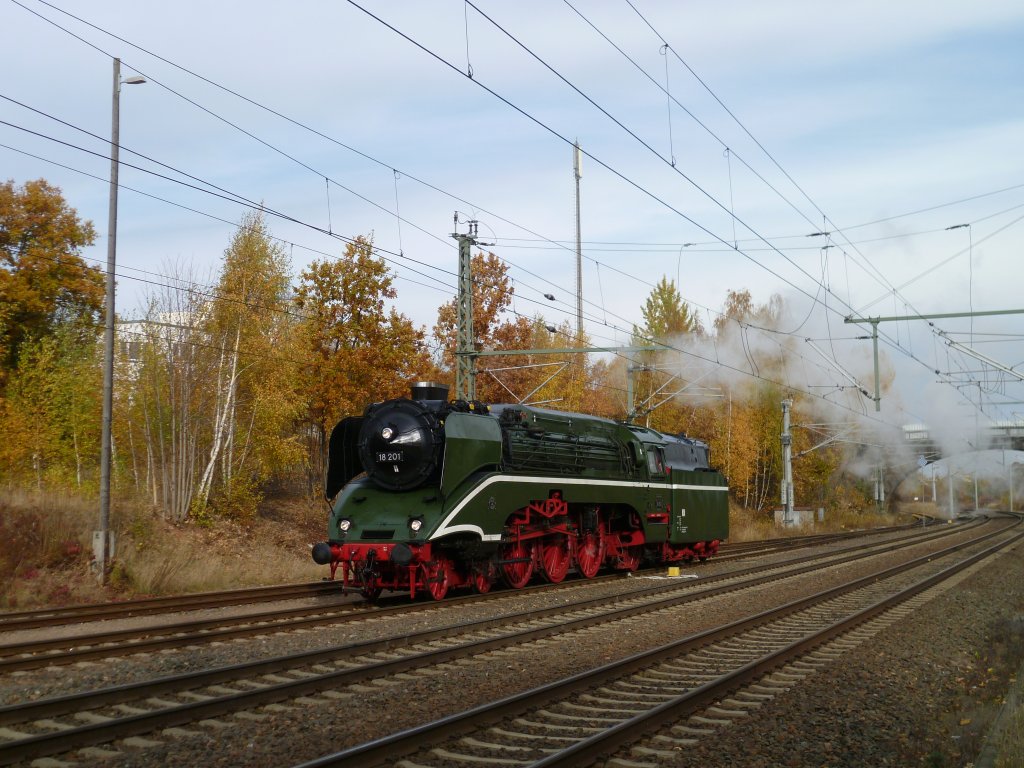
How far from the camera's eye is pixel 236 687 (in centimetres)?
863

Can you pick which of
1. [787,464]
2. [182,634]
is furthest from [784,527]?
[182,634]

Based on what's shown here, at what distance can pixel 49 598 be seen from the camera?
15.8 metres

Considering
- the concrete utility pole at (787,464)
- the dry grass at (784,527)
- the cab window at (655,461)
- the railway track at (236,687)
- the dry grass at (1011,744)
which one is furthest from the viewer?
the concrete utility pole at (787,464)

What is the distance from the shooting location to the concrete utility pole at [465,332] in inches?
970

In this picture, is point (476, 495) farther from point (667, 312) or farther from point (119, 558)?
point (667, 312)

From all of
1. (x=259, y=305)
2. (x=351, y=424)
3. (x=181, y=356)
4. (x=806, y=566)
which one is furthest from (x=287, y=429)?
(x=806, y=566)

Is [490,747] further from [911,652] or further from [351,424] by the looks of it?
[351,424]

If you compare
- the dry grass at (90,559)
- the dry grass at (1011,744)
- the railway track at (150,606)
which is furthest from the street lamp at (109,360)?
the dry grass at (1011,744)

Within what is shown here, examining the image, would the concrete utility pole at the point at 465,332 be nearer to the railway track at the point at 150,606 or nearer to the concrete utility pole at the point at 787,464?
the railway track at the point at 150,606

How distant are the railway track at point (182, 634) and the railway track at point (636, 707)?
15.8ft

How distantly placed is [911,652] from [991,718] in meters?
3.53

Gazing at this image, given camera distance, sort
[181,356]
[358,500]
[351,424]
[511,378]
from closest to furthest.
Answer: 1. [358,500]
2. [351,424]
3. [181,356]
4. [511,378]

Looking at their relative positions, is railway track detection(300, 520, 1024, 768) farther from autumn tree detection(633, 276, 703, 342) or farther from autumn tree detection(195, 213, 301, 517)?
autumn tree detection(633, 276, 703, 342)

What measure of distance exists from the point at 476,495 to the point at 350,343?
15.4 m
